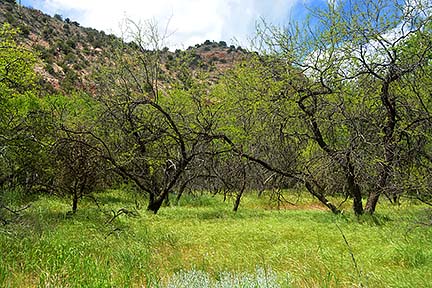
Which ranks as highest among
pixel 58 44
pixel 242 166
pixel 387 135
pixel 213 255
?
pixel 58 44

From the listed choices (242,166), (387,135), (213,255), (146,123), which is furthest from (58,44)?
(213,255)

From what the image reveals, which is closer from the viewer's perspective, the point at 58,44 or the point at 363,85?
the point at 363,85

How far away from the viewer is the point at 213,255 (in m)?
6.55

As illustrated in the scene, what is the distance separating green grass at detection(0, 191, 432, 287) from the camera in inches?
179

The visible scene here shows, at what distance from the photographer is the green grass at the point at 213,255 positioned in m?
4.55

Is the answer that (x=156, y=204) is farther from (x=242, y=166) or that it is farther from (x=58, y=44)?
(x=58, y=44)

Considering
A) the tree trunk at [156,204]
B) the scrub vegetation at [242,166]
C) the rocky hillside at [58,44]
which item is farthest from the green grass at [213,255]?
the rocky hillside at [58,44]

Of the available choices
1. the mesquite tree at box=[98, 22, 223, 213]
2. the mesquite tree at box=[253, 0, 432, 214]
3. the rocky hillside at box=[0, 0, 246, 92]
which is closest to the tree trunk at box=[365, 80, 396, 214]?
the mesquite tree at box=[253, 0, 432, 214]

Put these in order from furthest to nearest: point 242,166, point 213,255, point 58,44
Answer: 1. point 58,44
2. point 242,166
3. point 213,255

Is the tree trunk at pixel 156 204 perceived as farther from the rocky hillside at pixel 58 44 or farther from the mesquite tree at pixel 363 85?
the rocky hillside at pixel 58 44

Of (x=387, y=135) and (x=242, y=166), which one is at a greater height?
(x=387, y=135)

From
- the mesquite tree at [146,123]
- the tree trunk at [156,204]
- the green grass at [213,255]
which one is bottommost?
the tree trunk at [156,204]

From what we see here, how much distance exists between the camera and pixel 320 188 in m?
13.8

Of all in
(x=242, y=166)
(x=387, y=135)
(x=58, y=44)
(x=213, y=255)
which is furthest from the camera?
(x=58, y=44)
